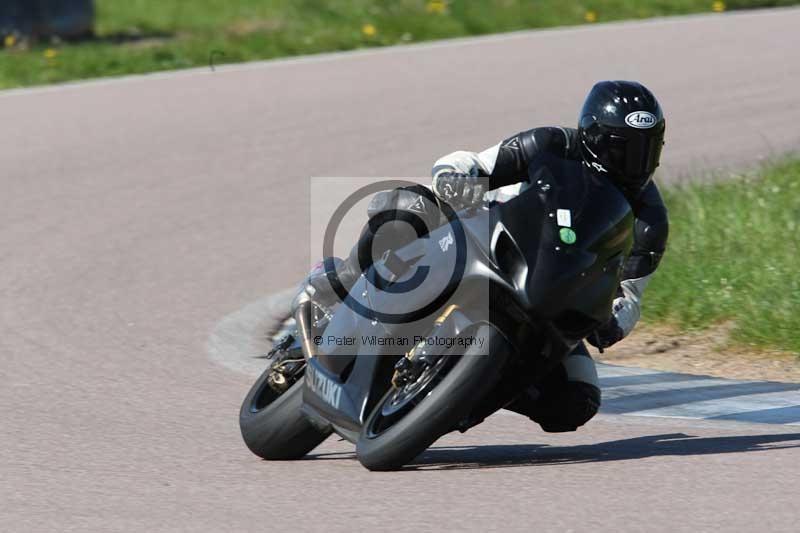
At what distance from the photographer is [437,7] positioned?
17.1 meters

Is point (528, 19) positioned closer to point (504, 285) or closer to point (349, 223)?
point (349, 223)

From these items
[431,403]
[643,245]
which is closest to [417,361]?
[431,403]

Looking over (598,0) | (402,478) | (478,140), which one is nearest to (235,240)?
(478,140)

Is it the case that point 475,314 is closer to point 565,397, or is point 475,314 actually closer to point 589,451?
point 565,397

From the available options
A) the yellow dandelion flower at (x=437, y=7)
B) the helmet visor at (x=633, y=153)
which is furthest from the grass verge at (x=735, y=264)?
the yellow dandelion flower at (x=437, y=7)

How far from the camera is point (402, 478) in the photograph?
508cm

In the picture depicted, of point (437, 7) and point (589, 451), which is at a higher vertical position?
point (589, 451)

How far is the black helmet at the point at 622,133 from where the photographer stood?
17.2 feet

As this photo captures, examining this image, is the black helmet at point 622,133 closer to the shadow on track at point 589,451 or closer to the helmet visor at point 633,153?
the helmet visor at point 633,153

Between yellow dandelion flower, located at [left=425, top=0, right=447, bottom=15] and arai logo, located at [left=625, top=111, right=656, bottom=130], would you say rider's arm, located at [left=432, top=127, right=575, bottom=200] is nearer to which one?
arai logo, located at [left=625, top=111, right=656, bottom=130]

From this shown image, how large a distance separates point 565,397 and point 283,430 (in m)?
0.99

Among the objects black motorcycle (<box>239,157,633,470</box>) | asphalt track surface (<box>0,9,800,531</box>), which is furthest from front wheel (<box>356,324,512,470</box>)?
asphalt track surface (<box>0,9,800,531</box>)

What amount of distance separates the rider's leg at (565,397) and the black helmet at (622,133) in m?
0.62

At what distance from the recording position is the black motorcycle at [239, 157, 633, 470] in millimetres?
4891
